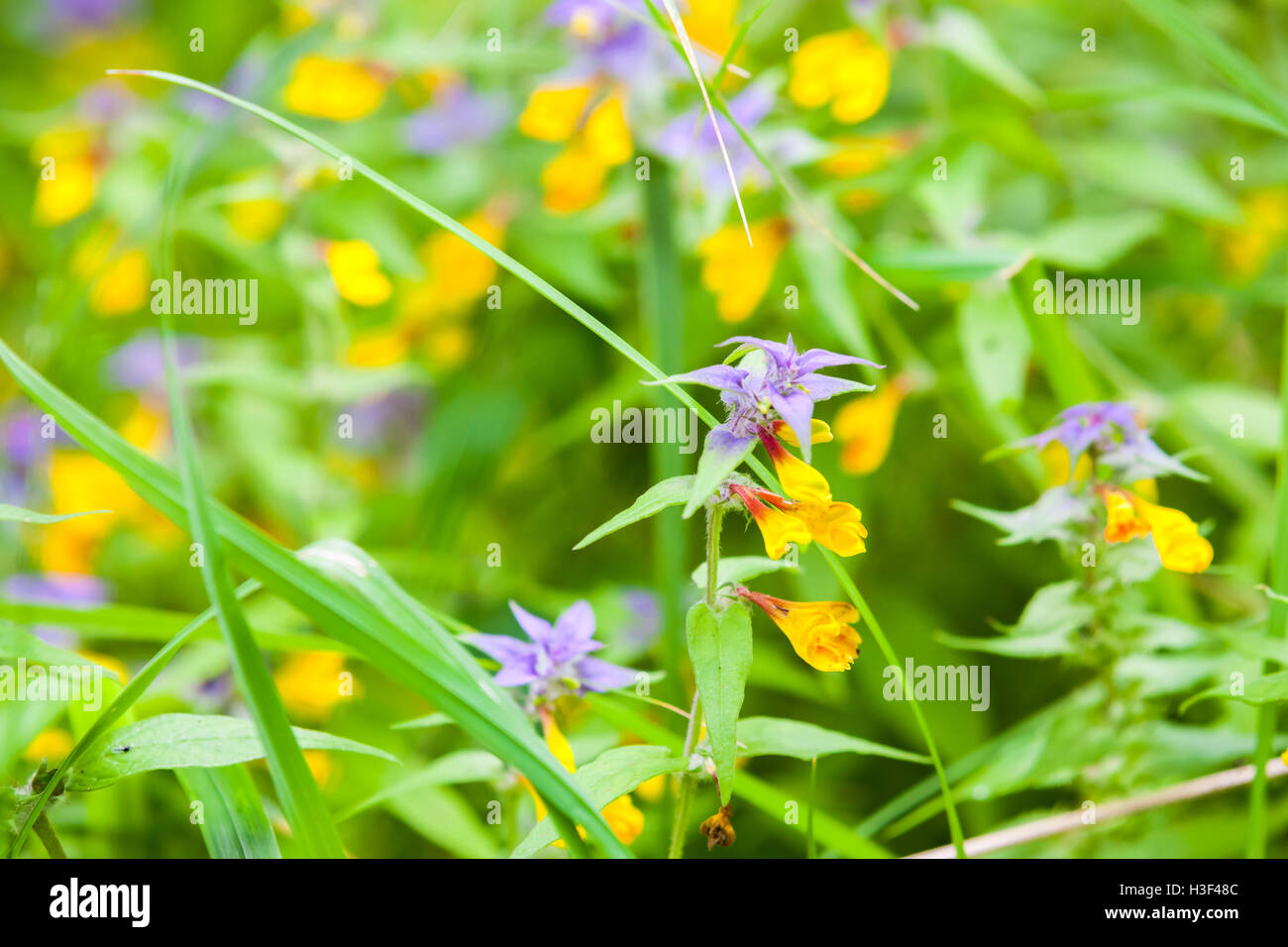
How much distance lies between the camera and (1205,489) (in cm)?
138

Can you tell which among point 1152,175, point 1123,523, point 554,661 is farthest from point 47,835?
point 1152,175

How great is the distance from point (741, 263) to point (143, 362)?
987mm

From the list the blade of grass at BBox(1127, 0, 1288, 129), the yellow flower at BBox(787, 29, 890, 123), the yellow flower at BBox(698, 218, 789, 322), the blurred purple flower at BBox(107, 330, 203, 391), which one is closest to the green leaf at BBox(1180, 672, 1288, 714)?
the blade of grass at BBox(1127, 0, 1288, 129)

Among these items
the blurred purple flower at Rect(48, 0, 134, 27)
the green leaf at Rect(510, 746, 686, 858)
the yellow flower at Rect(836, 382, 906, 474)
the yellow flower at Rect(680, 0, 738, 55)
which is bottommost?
the green leaf at Rect(510, 746, 686, 858)

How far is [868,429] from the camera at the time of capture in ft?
3.54

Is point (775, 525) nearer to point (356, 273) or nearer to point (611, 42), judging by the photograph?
point (356, 273)

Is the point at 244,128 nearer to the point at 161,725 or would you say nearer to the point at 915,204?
the point at 915,204

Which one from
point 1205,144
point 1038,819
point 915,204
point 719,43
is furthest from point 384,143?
point 1205,144

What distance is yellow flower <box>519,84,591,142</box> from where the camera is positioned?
3.65ft

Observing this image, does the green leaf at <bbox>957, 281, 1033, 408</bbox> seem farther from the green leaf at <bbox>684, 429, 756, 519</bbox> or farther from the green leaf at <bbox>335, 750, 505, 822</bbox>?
the green leaf at <bbox>335, 750, 505, 822</bbox>

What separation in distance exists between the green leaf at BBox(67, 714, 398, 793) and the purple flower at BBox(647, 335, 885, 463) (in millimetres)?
278

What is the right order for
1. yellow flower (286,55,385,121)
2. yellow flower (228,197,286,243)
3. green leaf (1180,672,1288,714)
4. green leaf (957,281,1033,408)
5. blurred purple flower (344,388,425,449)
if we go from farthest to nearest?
blurred purple flower (344,388,425,449) < yellow flower (228,197,286,243) < yellow flower (286,55,385,121) < green leaf (957,281,1033,408) < green leaf (1180,672,1288,714)

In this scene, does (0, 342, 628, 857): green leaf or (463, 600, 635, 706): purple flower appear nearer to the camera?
(0, 342, 628, 857): green leaf

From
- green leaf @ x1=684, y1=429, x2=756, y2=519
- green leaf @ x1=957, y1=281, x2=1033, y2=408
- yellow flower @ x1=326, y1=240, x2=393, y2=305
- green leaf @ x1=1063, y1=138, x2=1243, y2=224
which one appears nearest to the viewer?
green leaf @ x1=684, y1=429, x2=756, y2=519
